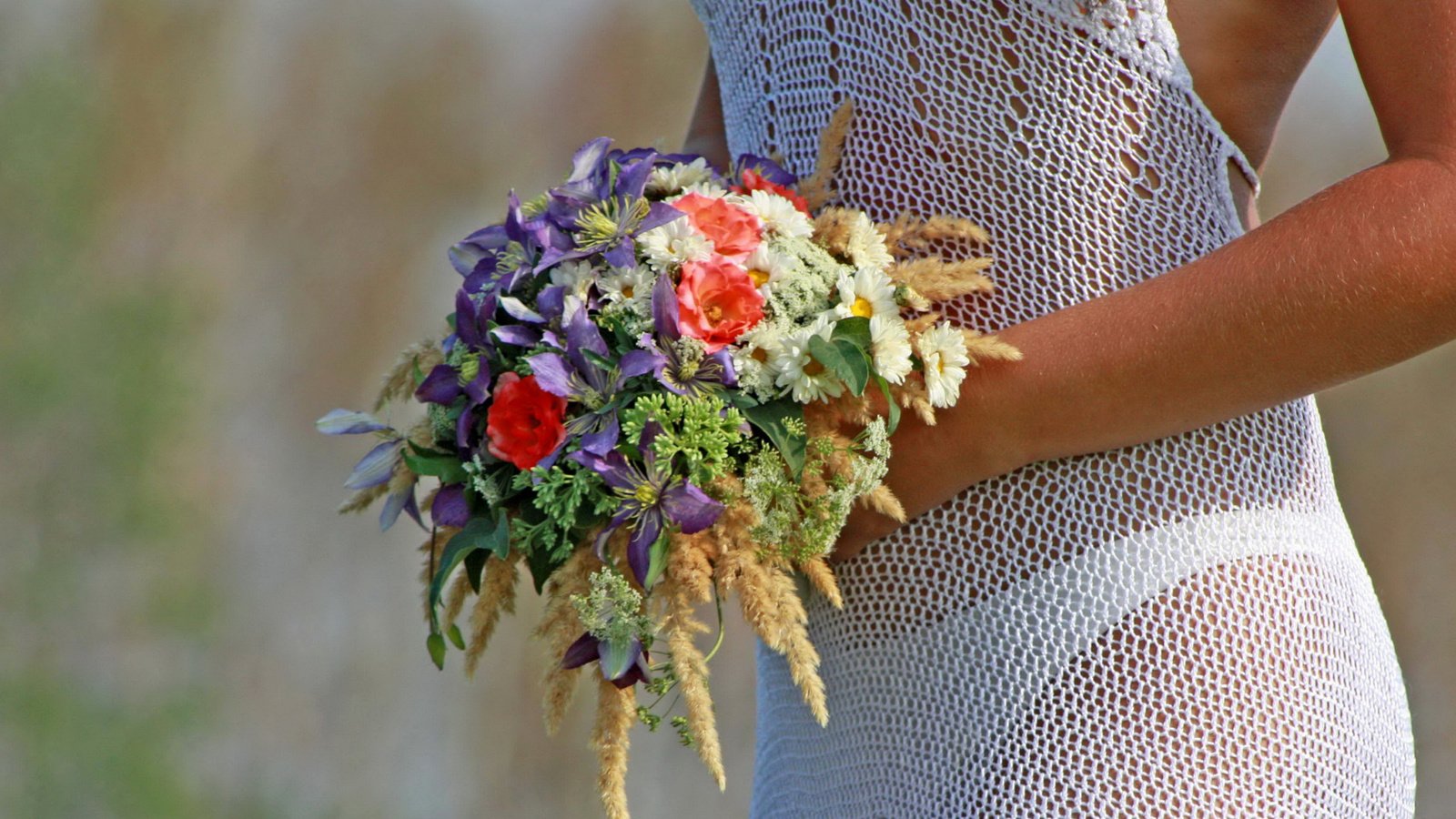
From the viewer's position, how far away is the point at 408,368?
1.21 meters

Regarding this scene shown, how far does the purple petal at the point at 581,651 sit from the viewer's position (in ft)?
3.24

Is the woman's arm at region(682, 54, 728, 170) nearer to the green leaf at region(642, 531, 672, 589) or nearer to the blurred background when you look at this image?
the green leaf at region(642, 531, 672, 589)

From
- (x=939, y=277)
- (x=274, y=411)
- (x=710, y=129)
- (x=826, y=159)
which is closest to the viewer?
(x=939, y=277)

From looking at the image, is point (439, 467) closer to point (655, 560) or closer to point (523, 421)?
point (523, 421)

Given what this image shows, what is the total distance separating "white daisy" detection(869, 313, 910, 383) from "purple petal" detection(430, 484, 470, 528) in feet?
1.16

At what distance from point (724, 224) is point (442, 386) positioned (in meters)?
0.27

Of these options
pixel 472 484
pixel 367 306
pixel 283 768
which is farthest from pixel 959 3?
pixel 283 768

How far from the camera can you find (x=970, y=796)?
3.47 ft

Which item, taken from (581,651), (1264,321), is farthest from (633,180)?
(1264,321)

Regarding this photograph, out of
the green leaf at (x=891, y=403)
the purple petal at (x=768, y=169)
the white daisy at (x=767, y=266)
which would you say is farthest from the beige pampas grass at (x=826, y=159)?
the green leaf at (x=891, y=403)

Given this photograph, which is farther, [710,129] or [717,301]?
[710,129]

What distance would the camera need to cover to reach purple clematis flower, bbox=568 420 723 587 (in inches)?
37.6

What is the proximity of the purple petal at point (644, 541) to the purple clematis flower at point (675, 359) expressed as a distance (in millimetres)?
98

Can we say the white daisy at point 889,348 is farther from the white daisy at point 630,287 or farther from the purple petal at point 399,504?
the purple petal at point 399,504
